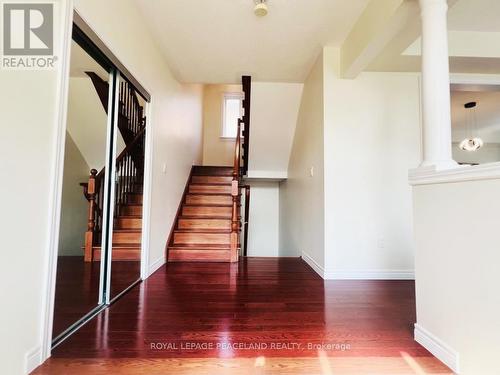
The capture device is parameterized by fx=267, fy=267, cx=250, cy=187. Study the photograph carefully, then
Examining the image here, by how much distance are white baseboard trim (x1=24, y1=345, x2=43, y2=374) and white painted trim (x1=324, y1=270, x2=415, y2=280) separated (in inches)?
90.6

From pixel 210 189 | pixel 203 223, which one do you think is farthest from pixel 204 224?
pixel 210 189

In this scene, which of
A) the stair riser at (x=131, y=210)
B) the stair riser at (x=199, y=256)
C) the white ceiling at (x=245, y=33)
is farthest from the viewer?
the stair riser at (x=199, y=256)

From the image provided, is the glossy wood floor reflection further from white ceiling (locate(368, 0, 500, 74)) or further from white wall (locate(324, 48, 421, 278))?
white ceiling (locate(368, 0, 500, 74))

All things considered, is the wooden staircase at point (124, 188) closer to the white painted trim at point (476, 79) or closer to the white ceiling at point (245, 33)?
the white ceiling at point (245, 33)

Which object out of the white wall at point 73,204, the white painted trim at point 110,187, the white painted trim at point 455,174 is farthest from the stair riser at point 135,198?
the white painted trim at point 455,174

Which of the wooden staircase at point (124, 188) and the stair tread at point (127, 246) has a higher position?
the wooden staircase at point (124, 188)

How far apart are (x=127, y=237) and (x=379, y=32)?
8.87 feet

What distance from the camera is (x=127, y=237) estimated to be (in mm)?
2418

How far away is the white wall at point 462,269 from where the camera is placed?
3.74 feet

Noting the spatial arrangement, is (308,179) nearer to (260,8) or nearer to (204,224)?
(204,224)

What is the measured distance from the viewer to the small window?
21.0 ft

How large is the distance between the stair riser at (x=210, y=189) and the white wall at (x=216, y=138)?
1.62 meters

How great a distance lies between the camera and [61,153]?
1.40 metres

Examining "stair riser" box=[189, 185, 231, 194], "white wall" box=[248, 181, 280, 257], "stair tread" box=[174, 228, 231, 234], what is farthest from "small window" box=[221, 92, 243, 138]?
"stair tread" box=[174, 228, 231, 234]
